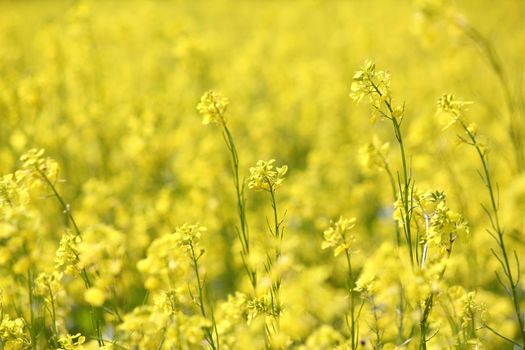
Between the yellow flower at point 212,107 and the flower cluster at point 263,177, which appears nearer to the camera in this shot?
the flower cluster at point 263,177

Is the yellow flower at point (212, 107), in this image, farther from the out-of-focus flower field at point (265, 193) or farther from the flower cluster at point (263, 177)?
the flower cluster at point (263, 177)

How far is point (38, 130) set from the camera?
16.5 feet

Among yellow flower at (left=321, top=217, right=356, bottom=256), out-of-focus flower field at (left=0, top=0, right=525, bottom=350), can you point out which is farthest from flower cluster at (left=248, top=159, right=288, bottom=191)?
yellow flower at (left=321, top=217, right=356, bottom=256)

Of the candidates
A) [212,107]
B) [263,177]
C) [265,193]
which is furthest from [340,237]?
[265,193]

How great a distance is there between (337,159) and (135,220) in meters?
1.94

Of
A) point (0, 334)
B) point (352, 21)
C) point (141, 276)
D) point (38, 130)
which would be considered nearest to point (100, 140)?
point (38, 130)

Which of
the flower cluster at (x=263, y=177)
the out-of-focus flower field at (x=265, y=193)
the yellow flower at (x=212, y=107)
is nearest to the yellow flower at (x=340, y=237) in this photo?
the out-of-focus flower field at (x=265, y=193)

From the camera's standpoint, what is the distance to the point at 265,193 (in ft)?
15.2

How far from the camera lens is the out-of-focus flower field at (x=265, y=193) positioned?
71.4 inches

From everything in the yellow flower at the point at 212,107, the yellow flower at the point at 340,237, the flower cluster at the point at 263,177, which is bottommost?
the yellow flower at the point at 340,237

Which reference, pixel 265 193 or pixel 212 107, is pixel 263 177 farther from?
pixel 265 193

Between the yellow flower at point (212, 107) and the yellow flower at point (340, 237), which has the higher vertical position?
the yellow flower at point (212, 107)

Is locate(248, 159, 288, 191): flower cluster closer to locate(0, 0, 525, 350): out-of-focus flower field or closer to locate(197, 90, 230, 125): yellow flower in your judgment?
locate(0, 0, 525, 350): out-of-focus flower field

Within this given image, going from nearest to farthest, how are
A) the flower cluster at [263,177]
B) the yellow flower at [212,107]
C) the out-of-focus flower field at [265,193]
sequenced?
1. the out-of-focus flower field at [265,193]
2. the flower cluster at [263,177]
3. the yellow flower at [212,107]
